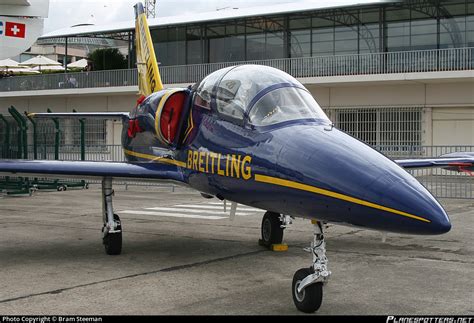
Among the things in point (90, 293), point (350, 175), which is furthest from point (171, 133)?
point (350, 175)

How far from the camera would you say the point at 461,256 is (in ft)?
31.3

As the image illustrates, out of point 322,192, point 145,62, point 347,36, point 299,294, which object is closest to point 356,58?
point 347,36

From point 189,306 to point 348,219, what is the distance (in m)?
1.98

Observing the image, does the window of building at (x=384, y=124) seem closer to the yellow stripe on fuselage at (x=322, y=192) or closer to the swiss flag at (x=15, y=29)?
the swiss flag at (x=15, y=29)

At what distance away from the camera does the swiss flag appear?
729 inches

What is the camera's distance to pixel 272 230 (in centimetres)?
1016

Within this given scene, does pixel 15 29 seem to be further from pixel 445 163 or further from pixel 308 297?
pixel 308 297

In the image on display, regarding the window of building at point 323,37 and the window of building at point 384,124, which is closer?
the window of building at point 384,124

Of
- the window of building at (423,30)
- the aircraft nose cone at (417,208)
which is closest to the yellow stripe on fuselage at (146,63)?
the aircraft nose cone at (417,208)

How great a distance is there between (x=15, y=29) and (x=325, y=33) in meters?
16.9

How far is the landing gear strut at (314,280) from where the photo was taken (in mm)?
6051

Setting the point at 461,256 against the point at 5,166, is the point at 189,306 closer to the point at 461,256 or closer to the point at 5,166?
the point at 5,166

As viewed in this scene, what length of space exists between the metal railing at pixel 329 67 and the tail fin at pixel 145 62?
1509cm

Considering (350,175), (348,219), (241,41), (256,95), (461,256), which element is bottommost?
(461,256)
